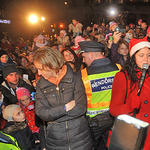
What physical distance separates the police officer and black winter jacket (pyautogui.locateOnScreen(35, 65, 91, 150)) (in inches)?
16.5

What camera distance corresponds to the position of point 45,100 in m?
2.35

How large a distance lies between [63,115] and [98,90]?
771mm

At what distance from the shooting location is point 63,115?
89.9 inches

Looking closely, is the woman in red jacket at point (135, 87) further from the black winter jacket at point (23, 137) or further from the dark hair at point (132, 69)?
the black winter jacket at point (23, 137)

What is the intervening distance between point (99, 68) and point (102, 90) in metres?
0.36

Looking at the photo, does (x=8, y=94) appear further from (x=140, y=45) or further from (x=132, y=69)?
(x=140, y=45)

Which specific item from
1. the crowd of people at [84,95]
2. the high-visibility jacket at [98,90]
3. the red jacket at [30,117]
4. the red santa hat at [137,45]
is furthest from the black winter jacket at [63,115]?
the red jacket at [30,117]

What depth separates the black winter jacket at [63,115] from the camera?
7.61 feet

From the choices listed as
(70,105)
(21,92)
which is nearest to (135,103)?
(70,105)

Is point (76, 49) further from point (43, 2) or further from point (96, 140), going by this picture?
point (43, 2)

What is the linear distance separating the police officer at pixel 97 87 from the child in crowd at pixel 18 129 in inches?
51.4

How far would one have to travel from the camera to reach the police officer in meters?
2.74

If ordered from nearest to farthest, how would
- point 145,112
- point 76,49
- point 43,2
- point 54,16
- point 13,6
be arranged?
point 145,112 → point 76,49 → point 13,6 → point 43,2 → point 54,16

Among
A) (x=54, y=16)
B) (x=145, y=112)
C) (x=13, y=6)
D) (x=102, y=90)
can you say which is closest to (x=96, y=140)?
(x=102, y=90)
